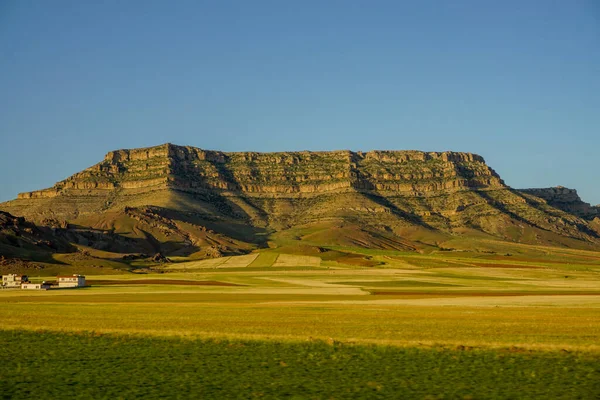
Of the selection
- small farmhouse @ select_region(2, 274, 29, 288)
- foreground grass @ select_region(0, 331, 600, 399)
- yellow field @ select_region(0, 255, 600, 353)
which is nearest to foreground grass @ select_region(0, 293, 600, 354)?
yellow field @ select_region(0, 255, 600, 353)

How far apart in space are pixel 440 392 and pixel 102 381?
1543cm

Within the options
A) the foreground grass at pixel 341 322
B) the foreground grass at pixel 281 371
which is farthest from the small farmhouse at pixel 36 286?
the foreground grass at pixel 281 371

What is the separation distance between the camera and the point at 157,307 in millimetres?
67250

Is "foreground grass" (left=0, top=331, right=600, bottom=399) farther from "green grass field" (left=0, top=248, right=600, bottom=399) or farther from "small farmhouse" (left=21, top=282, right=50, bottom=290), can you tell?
"small farmhouse" (left=21, top=282, right=50, bottom=290)

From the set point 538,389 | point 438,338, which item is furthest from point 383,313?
point 538,389

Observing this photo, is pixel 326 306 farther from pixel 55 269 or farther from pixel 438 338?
pixel 55 269

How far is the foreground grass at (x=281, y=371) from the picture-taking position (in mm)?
26734

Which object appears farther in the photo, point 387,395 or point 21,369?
point 21,369

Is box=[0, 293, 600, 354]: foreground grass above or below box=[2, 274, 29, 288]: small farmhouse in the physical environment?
above

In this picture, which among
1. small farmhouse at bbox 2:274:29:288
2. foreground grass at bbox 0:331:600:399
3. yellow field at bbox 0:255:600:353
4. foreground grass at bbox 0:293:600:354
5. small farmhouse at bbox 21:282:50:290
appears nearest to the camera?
foreground grass at bbox 0:331:600:399

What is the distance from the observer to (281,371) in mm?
31391

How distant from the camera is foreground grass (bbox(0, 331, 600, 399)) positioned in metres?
26.7

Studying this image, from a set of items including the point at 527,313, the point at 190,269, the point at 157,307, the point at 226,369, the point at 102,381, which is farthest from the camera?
the point at 190,269

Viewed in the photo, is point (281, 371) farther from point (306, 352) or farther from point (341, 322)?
point (341, 322)
